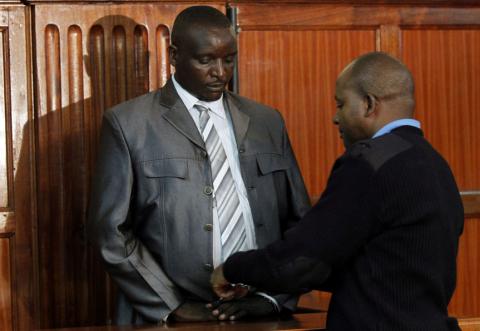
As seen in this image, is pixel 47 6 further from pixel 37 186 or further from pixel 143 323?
pixel 143 323

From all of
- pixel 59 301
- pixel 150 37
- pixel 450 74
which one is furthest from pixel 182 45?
pixel 450 74

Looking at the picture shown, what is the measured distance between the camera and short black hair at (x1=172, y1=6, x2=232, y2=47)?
11.1ft

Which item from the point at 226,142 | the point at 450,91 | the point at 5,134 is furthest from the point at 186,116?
the point at 450,91

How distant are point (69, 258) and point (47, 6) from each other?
0.96 metres

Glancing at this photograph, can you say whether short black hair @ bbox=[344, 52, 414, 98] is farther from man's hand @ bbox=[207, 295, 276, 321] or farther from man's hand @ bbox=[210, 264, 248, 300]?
man's hand @ bbox=[207, 295, 276, 321]

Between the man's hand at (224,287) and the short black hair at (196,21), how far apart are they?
0.80m

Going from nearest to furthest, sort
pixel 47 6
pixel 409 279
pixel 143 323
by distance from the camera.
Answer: pixel 409 279 → pixel 143 323 → pixel 47 6

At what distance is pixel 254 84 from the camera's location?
418cm

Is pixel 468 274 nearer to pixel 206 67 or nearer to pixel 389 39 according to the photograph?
pixel 389 39

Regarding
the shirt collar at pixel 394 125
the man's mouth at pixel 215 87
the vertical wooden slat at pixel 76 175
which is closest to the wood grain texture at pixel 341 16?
the vertical wooden slat at pixel 76 175

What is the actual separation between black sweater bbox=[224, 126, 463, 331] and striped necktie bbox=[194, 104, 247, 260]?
589 millimetres

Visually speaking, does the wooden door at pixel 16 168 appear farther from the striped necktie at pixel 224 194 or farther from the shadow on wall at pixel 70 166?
the striped necktie at pixel 224 194

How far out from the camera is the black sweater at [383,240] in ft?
8.87

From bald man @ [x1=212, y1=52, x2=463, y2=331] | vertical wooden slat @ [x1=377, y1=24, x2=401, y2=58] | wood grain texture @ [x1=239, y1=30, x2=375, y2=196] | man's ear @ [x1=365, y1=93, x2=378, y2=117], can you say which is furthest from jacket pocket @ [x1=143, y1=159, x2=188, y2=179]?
vertical wooden slat @ [x1=377, y1=24, x2=401, y2=58]
